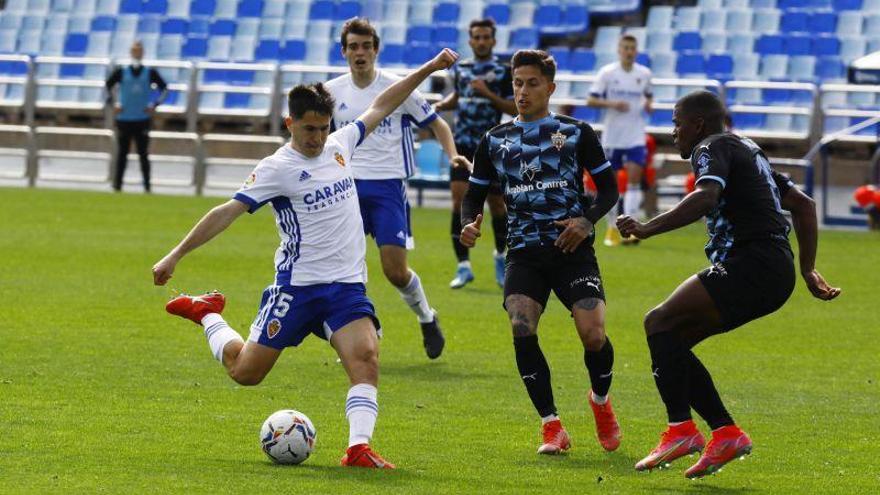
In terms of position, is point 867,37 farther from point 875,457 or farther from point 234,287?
point 875,457

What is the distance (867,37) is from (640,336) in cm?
1728

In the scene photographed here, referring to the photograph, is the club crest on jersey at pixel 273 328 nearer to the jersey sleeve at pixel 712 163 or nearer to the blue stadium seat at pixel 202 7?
the jersey sleeve at pixel 712 163

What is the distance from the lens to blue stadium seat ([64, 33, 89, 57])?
114ft

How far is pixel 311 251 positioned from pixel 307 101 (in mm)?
716

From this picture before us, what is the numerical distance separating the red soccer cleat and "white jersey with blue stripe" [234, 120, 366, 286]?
132 centimetres

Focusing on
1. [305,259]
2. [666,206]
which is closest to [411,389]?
[305,259]

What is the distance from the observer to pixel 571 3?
31.6m

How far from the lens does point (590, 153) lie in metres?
8.12

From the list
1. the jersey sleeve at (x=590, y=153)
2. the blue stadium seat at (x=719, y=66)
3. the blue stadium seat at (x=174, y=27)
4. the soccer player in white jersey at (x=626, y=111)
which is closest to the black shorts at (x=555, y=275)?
the jersey sleeve at (x=590, y=153)

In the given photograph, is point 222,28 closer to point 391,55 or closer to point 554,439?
point 391,55

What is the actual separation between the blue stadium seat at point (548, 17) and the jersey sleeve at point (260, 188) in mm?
23874

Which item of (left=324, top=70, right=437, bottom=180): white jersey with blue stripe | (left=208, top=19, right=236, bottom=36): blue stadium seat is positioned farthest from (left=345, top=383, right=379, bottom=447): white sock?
(left=208, top=19, right=236, bottom=36): blue stadium seat

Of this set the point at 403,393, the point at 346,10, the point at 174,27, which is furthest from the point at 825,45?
the point at 403,393

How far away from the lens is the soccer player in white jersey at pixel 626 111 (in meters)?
19.6
